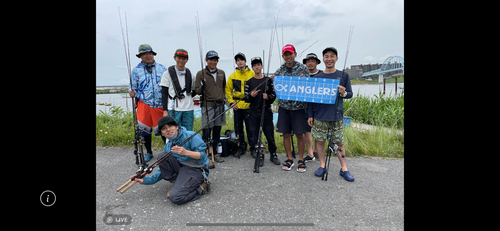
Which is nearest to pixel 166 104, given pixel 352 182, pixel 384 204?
pixel 352 182

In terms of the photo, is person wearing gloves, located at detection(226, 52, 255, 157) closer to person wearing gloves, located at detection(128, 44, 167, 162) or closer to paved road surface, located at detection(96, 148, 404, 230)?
paved road surface, located at detection(96, 148, 404, 230)

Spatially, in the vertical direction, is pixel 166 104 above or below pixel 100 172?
above

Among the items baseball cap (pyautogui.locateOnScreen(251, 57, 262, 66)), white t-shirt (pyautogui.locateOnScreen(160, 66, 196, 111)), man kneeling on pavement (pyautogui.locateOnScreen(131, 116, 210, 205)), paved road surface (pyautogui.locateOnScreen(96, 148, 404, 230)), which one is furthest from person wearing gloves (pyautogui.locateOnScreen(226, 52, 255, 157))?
man kneeling on pavement (pyautogui.locateOnScreen(131, 116, 210, 205))

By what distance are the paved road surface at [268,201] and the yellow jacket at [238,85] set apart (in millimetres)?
1353

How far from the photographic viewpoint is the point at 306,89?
155 inches

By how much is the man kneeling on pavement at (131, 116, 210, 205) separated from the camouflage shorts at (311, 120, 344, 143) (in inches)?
72.8

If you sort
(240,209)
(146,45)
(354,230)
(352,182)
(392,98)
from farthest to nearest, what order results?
(392,98)
(146,45)
(352,182)
(240,209)
(354,230)

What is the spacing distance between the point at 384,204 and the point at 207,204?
A: 2304mm

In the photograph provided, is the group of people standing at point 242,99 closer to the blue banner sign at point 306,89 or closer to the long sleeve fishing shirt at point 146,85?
the long sleeve fishing shirt at point 146,85

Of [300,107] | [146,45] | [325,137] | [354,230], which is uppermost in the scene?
[146,45]

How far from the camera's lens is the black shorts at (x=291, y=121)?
4180 millimetres

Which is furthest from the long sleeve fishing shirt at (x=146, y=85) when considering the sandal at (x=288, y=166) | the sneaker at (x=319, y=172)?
the sneaker at (x=319, y=172)

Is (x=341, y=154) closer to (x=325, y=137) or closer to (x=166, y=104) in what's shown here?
(x=325, y=137)

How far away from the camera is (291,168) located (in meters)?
4.32
